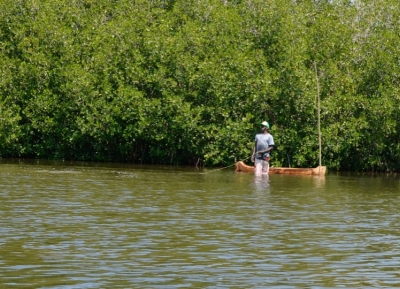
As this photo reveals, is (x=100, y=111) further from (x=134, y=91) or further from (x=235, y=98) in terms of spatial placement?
(x=235, y=98)

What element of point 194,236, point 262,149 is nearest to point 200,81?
point 262,149

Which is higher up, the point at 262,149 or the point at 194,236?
the point at 262,149

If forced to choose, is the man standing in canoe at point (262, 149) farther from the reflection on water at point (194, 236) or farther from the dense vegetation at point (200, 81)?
the dense vegetation at point (200, 81)

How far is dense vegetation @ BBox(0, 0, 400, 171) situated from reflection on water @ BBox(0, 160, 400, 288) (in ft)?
37.0

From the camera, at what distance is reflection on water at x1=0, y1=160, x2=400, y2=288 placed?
34.6 feet

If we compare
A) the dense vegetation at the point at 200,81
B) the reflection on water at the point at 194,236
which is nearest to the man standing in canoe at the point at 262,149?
the reflection on water at the point at 194,236

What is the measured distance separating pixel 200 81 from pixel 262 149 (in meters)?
9.32

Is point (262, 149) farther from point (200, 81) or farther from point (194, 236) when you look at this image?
point (194, 236)

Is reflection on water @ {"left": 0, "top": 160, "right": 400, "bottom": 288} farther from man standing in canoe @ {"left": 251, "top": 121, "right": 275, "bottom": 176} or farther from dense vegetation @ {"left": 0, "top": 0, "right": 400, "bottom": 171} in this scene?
dense vegetation @ {"left": 0, "top": 0, "right": 400, "bottom": 171}

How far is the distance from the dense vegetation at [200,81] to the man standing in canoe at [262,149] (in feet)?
19.4

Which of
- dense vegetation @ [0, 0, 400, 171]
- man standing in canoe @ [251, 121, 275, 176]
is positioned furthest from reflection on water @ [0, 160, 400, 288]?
dense vegetation @ [0, 0, 400, 171]

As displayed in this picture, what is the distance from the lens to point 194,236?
45.2 ft

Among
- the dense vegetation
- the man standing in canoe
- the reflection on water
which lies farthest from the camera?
the dense vegetation

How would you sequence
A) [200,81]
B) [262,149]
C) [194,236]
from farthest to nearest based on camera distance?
[200,81] → [262,149] → [194,236]
